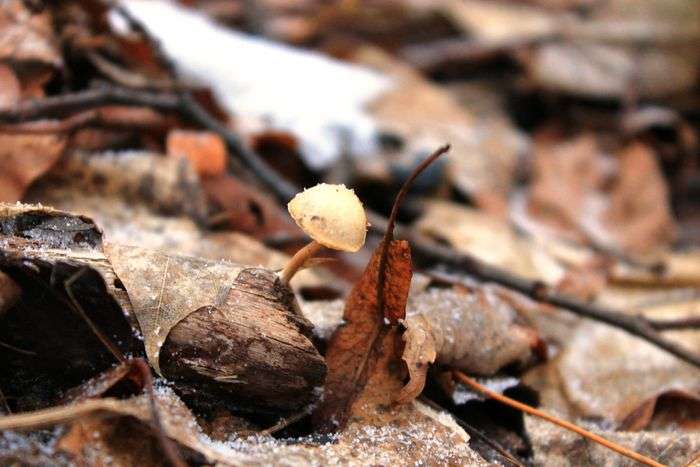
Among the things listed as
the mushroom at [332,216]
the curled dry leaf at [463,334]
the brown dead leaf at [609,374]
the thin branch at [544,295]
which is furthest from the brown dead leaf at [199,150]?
the brown dead leaf at [609,374]

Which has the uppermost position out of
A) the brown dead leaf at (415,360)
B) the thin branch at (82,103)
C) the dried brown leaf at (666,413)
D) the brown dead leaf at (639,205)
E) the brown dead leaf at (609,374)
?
the thin branch at (82,103)

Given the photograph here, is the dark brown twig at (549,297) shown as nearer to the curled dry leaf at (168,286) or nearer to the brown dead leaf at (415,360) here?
the brown dead leaf at (415,360)

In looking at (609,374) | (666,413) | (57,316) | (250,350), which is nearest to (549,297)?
(609,374)

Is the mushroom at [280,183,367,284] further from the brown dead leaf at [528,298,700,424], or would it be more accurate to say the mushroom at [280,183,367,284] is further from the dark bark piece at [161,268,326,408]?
the brown dead leaf at [528,298,700,424]

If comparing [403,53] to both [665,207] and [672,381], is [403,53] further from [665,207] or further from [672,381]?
[672,381]

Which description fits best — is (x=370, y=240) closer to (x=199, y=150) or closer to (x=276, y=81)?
(x=199, y=150)

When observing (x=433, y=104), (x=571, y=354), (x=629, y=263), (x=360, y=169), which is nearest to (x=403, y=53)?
(x=433, y=104)
